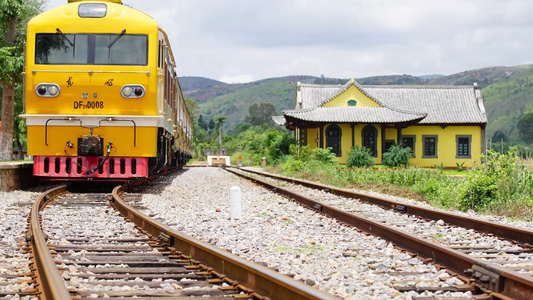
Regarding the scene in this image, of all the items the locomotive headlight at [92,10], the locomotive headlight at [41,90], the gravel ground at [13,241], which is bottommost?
the gravel ground at [13,241]

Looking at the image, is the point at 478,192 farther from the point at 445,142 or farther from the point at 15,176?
the point at 445,142

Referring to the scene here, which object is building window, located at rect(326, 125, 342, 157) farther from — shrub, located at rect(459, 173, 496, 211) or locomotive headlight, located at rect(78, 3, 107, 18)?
locomotive headlight, located at rect(78, 3, 107, 18)

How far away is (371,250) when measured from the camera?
18.7 ft

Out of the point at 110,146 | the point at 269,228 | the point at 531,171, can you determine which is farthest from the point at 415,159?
the point at 269,228

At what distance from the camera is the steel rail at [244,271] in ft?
11.0

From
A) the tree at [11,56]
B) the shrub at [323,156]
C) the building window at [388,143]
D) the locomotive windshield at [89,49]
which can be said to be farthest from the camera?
the building window at [388,143]

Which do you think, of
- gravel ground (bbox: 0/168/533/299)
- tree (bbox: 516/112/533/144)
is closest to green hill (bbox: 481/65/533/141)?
tree (bbox: 516/112/533/144)

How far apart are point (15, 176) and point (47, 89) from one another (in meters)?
2.77

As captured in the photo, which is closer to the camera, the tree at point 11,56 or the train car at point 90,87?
the train car at point 90,87

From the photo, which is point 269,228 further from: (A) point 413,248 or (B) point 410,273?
(B) point 410,273

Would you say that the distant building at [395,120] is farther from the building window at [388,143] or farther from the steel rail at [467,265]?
the steel rail at [467,265]

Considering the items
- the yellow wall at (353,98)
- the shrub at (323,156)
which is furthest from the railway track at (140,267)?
the yellow wall at (353,98)

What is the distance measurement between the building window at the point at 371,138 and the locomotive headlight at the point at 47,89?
92.4 ft

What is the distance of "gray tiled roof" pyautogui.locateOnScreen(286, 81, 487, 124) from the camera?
36719 mm
